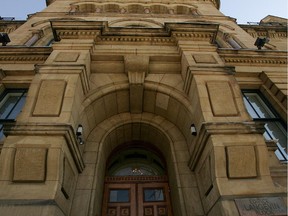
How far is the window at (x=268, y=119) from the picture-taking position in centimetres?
708

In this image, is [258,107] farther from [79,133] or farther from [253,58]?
[79,133]

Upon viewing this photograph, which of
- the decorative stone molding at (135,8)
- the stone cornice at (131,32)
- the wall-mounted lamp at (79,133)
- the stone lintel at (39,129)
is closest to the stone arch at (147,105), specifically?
the wall-mounted lamp at (79,133)

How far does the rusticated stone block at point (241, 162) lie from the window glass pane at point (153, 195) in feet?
10.3

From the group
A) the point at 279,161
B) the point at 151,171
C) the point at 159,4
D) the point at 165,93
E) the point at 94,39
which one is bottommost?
the point at 279,161

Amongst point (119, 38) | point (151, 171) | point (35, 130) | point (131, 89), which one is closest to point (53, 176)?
point (35, 130)

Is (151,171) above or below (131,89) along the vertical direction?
below

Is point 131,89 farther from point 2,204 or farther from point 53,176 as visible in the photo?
point 2,204

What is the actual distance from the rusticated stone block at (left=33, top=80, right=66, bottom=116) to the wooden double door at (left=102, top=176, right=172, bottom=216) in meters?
3.26

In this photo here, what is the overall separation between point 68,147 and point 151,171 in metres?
4.07

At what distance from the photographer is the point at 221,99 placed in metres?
6.32

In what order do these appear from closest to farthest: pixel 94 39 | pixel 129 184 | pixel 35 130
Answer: pixel 35 130, pixel 129 184, pixel 94 39

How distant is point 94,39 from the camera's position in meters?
8.34

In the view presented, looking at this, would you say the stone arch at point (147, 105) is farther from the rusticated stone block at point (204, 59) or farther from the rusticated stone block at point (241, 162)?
the rusticated stone block at point (241, 162)

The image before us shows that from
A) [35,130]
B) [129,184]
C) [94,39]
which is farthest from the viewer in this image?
[94,39]
